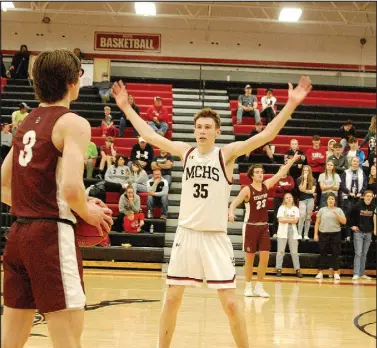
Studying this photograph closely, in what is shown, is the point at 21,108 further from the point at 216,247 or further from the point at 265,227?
the point at 216,247

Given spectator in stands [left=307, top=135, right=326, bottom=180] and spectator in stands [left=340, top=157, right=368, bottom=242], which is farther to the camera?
spectator in stands [left=307, top=135, right=326, bottom=180]

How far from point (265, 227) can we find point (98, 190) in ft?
16.4

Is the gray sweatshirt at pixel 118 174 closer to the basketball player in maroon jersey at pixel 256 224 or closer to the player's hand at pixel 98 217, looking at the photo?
the basketball player in maroon jersey at pixel 256 224

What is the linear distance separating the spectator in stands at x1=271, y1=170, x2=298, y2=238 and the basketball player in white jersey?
777 centimetres

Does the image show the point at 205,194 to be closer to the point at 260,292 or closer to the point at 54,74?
the point at 54,74

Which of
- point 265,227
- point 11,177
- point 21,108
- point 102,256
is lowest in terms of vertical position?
point 102,256

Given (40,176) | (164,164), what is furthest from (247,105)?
(40,176)

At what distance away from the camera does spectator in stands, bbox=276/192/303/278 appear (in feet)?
37.4

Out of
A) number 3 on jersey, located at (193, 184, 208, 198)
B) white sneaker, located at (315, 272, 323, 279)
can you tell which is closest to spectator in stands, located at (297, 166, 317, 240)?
white sneaker, located at (315, 272, 323, 279)

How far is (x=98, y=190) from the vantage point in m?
12.8

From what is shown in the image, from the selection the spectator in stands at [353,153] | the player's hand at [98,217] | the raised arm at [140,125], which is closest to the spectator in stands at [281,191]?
the spectator in stands at [353,153]

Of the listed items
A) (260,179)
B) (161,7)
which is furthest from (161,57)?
(260,179)

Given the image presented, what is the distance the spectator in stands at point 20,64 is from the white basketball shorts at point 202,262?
15813mm

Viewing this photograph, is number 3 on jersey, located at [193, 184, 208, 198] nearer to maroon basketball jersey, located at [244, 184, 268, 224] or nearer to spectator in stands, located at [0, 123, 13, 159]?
maroon basketball jersey, located at [244, 184, 268, 224]
